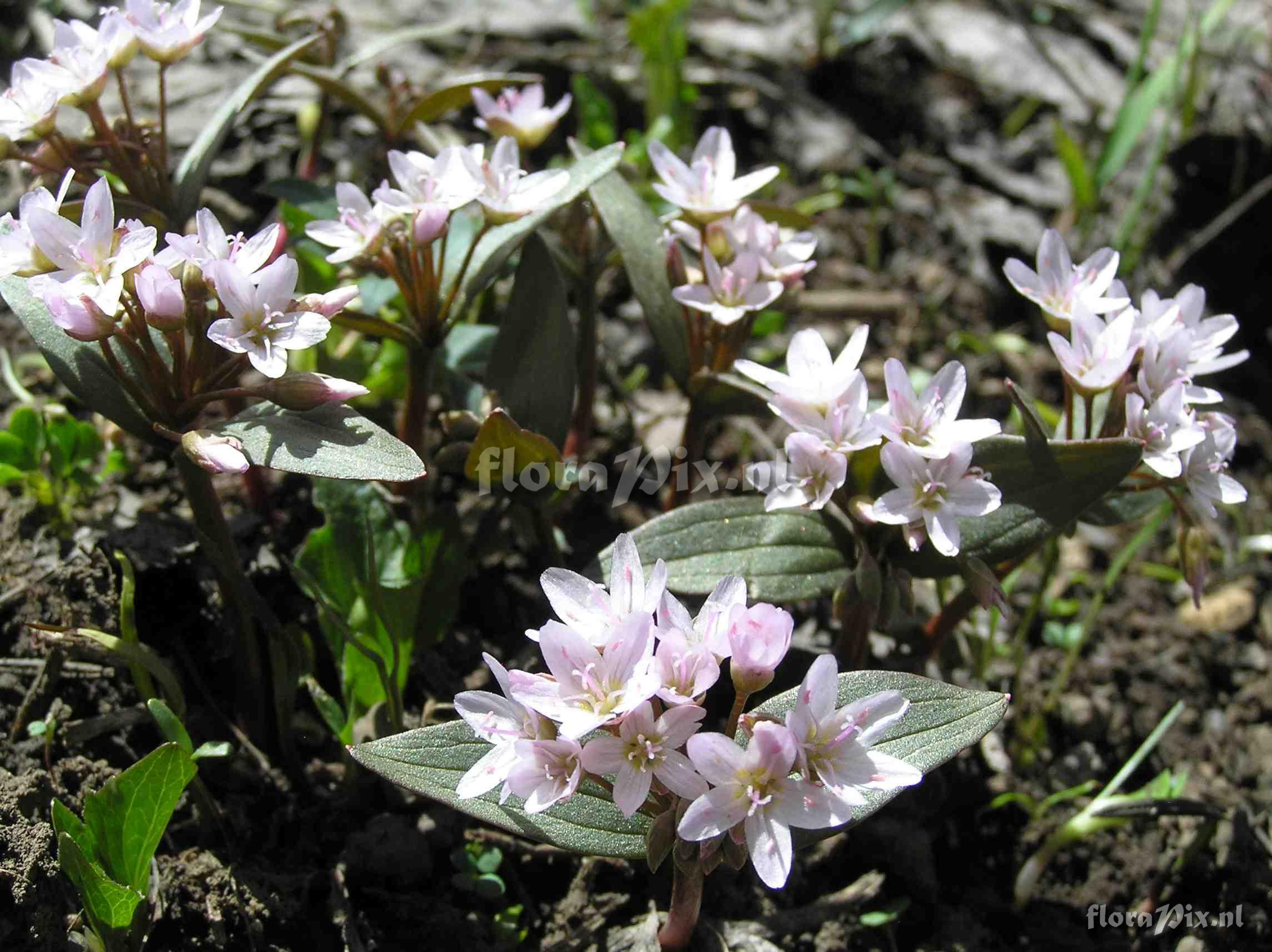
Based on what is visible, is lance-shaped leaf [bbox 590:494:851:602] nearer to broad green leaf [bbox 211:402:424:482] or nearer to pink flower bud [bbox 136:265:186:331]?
broad green leaf [bbox 211:402:424:482]

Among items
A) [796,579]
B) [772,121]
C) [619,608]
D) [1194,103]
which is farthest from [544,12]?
[619,608]

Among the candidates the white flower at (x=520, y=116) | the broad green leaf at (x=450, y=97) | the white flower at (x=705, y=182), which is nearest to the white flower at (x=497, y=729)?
the white flower at (x=705, y=182)

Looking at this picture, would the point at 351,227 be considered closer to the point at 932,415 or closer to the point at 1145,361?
the point at 932,415

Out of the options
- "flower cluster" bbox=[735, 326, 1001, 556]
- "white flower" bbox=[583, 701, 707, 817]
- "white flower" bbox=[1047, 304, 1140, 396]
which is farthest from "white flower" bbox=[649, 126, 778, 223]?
"white flower" bbox=[583, 701, 707, 817]

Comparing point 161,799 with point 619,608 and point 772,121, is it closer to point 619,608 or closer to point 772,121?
point 619,608

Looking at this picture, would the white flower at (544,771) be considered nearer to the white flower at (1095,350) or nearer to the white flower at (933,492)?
the white flower at (933,492)
